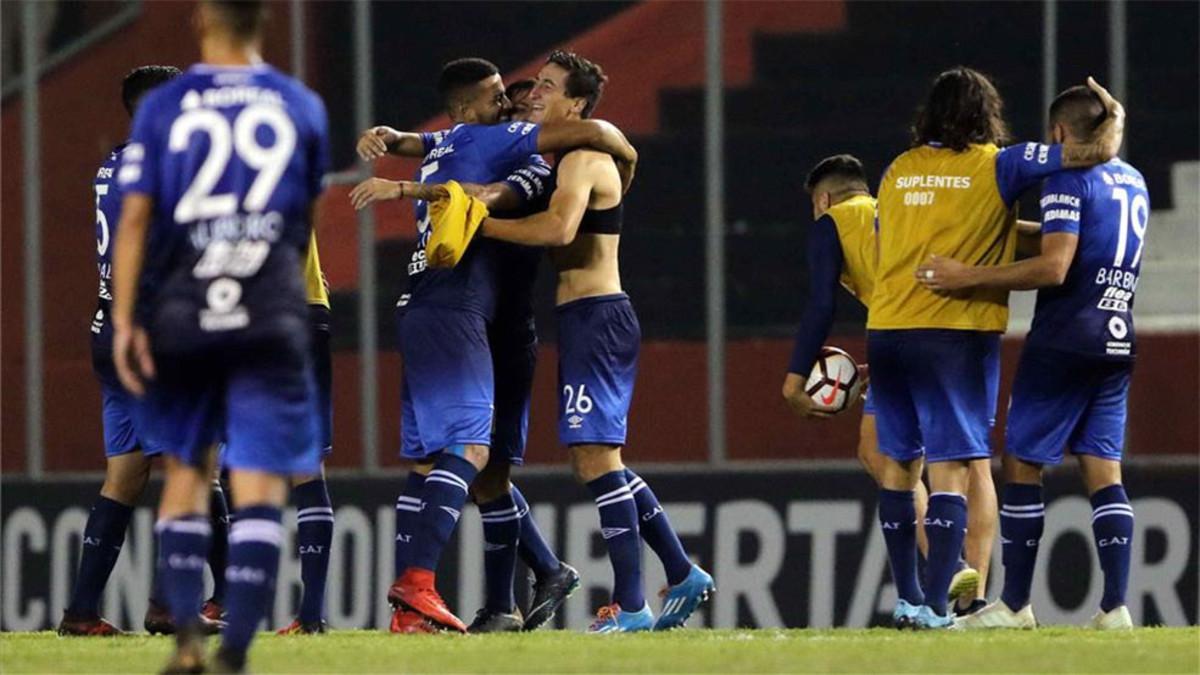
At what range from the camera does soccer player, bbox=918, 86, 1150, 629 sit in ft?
26.5

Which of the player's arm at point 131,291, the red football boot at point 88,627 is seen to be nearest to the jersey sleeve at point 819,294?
the red football boot at point 88,627

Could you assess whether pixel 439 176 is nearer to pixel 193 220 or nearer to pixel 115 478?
pixel 115 478

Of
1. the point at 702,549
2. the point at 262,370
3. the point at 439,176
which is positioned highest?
the point at 439,176

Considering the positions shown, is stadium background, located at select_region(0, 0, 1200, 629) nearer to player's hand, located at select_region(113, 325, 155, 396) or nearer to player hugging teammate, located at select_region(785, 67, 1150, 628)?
player hugging teammate, located at select_region(785, 67, 1150, 628)

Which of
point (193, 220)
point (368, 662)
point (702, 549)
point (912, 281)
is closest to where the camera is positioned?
point (193, 220)

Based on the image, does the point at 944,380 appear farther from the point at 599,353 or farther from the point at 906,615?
the point at 599,353

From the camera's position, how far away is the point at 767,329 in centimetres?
1180

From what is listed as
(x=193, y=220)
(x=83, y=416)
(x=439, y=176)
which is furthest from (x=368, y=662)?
(x=83, y=416)

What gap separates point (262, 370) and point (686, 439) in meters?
5.86

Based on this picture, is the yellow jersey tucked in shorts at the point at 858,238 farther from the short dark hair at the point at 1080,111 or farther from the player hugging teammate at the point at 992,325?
the short dark hair at the point at 1080,111

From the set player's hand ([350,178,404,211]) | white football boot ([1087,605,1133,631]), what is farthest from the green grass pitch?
player's hand ([350,178,404,211])

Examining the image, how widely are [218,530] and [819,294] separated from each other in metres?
2.07

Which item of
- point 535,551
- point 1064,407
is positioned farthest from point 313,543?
Result: point 1064,407

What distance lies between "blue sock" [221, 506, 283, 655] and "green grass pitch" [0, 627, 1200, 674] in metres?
0.72
